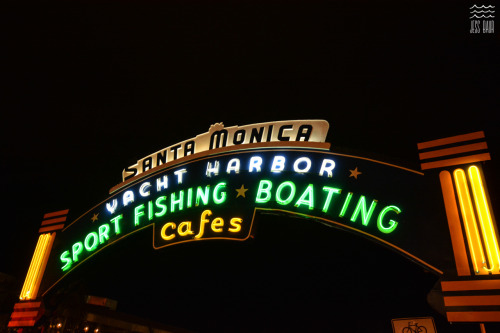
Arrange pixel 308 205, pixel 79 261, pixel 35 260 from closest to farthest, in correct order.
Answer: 1. pixel 308 205
2. pixel 79 261
3. pixel 35 260

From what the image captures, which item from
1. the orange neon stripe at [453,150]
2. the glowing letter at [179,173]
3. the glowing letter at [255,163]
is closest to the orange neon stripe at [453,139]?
the orange neon stripe at [453,150]

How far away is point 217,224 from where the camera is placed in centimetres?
759

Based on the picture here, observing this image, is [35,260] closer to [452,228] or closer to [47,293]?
[47,293]

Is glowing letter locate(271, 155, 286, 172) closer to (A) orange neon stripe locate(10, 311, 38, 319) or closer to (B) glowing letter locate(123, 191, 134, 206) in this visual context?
Result: (B) glowing letter locate(123, 191, 134, 206)

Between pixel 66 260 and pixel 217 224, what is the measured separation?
4911 mm

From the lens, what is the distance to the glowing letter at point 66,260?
31.5 feet

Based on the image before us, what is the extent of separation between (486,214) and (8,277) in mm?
15805

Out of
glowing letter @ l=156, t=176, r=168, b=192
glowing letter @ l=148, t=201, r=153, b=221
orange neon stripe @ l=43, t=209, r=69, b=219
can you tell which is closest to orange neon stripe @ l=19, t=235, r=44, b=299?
orange neon stripe @ l=43, t=209, r=69, b=219

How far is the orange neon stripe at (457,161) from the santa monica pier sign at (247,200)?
11.1 inches

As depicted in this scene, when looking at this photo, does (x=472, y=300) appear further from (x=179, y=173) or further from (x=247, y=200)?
(x=179, y=173)

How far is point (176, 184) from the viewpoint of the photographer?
346 inches

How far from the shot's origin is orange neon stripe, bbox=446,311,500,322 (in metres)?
4.73

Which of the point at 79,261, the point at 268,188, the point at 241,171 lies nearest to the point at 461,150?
the point at 268,188

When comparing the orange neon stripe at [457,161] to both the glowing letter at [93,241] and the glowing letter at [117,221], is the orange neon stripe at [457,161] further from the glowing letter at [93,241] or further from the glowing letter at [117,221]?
the glowing letter at [93,241]
